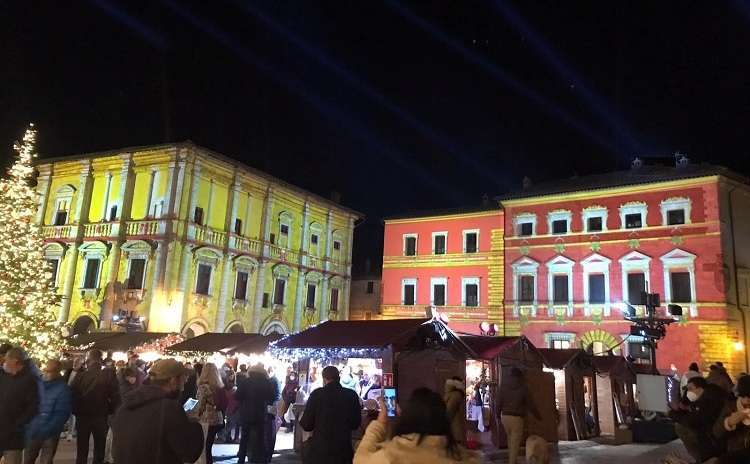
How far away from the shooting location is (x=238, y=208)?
3316cm

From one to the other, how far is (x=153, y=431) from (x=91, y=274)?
100ft

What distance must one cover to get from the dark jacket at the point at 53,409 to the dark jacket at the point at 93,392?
137 centimetres

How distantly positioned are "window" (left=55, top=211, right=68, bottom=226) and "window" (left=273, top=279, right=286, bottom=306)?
12.4 m

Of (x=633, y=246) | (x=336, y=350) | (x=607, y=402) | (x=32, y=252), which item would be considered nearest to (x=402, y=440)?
(x=336, y=350)

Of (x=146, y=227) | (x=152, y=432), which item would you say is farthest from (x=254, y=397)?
(x=146, y=227)

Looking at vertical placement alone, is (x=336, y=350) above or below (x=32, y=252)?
below

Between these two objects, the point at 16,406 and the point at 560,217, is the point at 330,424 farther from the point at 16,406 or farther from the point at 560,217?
the point at 560,217

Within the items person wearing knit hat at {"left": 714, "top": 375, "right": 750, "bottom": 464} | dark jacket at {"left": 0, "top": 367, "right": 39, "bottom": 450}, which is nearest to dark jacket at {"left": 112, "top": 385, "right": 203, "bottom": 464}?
dark jacket at {"left": 0, "top": 367, "right": 39, "bottom": 450}

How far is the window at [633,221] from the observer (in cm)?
3048

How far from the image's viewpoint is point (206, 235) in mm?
31016

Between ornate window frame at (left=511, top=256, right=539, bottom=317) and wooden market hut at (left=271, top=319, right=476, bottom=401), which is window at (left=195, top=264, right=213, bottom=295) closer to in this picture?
ornate window frame at (left=511, top=256, right=539, bottom=317)

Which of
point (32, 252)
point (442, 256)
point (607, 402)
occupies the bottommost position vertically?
point (607, 402)

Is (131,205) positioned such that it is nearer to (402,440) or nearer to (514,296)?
(514,296)

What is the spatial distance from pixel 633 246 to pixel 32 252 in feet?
88.5
